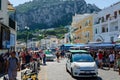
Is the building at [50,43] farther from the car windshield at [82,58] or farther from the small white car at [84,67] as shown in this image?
the small white car at [84,67]

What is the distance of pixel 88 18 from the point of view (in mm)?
79938

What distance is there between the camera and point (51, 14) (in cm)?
18850

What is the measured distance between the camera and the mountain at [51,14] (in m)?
185

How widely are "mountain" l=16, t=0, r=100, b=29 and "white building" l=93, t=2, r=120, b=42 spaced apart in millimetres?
110767

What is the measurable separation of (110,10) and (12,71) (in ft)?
171

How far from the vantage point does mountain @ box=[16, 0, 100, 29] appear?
185 metres

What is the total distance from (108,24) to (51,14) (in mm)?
125778

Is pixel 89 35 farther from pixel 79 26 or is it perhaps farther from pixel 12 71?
pixel 12 71

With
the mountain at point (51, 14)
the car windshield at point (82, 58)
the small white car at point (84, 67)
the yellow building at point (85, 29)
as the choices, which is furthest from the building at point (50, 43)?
the small white car at point (84, 67)

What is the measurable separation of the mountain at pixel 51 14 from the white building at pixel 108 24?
363 feet

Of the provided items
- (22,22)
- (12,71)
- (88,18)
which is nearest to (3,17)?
(12,71)

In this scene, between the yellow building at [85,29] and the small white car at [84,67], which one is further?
the yellow building at [85,29]

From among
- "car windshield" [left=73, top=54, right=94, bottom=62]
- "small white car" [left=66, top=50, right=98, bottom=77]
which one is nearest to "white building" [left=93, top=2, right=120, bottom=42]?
"car windshield" [left=73, top=54, right=94, bottom=62]

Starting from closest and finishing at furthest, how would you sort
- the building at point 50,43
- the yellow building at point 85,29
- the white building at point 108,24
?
the white building at point 108,24, the yellow building at point 85,29, the building at point 50,43
